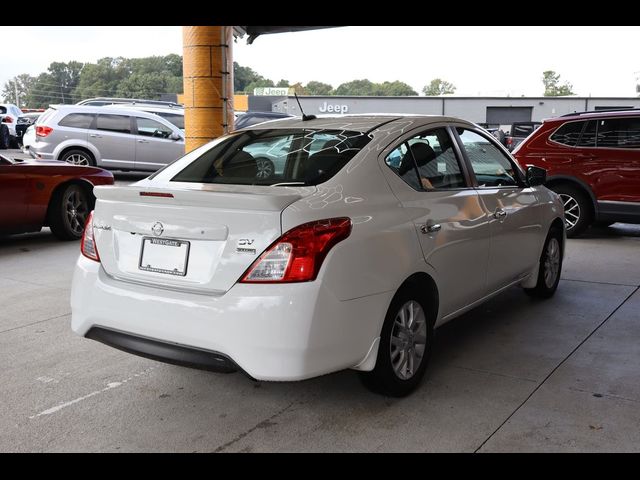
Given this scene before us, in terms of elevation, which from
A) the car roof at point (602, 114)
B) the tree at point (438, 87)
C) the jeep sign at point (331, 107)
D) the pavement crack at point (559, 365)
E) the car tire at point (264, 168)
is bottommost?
the pavement crack at point (559, 365)

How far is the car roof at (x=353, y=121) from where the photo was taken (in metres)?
4.20

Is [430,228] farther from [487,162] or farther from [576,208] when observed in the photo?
[576,208]

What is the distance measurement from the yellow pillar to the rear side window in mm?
4603

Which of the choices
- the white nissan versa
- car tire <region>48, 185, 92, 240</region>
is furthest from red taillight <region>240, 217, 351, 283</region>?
car tire <region>48, 185, 92, 240</region>

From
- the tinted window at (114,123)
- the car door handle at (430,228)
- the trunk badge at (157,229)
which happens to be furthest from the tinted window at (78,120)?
the car door handle at (430,228)

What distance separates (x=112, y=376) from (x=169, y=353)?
3.42 feet

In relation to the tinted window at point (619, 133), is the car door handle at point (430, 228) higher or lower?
lower

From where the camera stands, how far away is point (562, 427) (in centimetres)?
336

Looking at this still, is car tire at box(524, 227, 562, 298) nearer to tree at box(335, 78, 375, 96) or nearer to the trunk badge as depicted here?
the trunk badge

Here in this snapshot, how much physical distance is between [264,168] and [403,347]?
133 cm

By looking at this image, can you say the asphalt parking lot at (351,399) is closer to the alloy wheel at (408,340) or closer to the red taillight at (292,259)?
the alloy wheel at (408,340)

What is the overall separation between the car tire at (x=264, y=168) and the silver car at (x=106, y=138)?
39.2 feet

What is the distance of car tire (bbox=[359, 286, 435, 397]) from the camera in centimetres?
352
